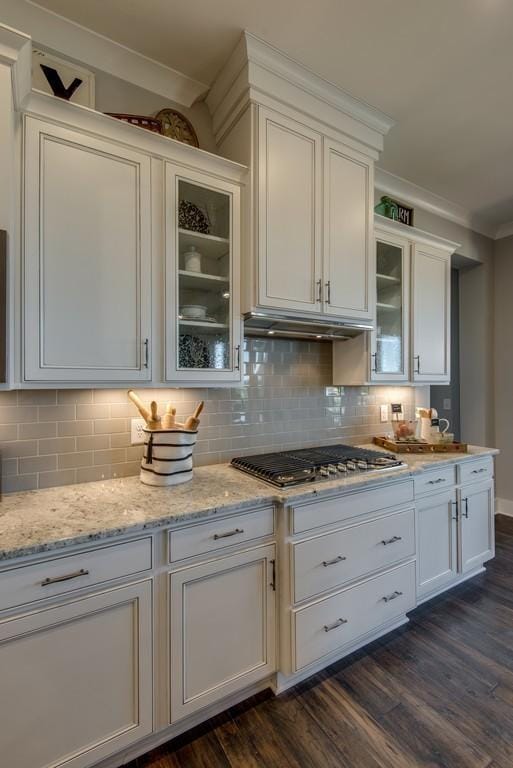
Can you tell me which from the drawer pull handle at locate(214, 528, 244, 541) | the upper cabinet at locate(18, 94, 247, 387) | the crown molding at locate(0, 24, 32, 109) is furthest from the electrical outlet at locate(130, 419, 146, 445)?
the crown molding at locate(0, 24, 32, 109)

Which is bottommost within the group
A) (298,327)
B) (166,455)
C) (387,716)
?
(387,716)

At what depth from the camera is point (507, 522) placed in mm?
3514

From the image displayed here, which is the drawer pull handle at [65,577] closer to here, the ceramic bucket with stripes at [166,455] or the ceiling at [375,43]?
the ceramic bucket with stripes at [166,455]

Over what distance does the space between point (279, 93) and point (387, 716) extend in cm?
290

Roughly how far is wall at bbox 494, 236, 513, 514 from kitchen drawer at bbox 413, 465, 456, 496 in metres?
1.78

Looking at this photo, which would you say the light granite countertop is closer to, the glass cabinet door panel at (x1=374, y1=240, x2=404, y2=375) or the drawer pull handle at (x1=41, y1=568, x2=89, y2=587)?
the drawer pull handle at (x1=41, y1=568, x2=89, y2=587)

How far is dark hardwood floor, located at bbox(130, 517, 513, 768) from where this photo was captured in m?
1.34

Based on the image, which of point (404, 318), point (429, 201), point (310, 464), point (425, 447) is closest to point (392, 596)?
point (310, 464)

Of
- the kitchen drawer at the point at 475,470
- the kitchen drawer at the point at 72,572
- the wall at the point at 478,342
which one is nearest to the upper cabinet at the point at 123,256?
the kitchen drawer at the point at 72,572

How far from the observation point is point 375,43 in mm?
1710

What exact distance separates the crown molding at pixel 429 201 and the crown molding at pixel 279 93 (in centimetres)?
67

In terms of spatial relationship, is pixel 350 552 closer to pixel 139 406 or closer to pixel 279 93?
pixel 139 406

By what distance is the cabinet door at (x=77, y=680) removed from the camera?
3.58 feet

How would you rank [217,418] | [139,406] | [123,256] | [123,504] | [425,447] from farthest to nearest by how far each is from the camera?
1. [425,447]
2. [217,418]
3. [139,406]
4. [123,256]
5. [123,504]
